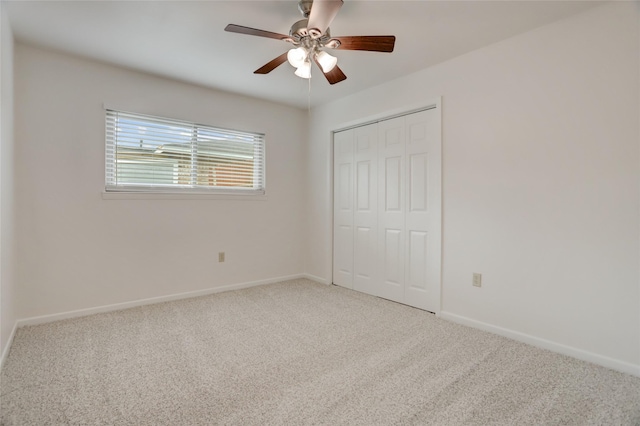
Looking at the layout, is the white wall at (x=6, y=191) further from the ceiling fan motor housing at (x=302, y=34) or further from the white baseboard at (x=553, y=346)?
the white baseboard at (x=553, y=346)

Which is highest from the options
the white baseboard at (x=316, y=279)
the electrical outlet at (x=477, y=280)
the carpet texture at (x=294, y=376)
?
the electrical outlet at (x=477, y=280)

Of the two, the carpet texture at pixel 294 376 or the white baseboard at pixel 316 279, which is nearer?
the carpet texture at pixel 294 376

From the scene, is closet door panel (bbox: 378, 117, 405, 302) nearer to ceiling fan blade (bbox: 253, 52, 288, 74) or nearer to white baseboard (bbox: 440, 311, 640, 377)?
white baseboard (bbox: 440, 311, 640, 377)

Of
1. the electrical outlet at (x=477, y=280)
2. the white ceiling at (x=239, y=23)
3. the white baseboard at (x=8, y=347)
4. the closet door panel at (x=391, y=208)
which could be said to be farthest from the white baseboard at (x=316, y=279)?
the white baseboard at (x=8, y=347)

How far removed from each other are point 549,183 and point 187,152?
3.41 m

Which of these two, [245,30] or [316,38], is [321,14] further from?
[245,30]

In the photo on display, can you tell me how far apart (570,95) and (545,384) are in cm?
190

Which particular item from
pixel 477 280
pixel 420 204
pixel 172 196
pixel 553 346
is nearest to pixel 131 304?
pixel 172 196

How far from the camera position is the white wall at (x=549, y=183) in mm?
2006

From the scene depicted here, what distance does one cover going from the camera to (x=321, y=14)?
68.6 inches

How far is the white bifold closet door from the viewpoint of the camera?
303cm

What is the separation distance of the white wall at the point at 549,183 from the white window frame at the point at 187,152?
6.73 feet

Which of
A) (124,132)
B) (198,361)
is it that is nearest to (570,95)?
(198,361)

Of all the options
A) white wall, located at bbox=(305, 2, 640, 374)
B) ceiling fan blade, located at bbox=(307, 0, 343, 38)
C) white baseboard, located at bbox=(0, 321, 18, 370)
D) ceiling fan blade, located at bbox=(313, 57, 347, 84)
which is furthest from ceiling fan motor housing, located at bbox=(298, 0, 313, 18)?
white baseboard, located at bbox=(0, 321, 18, 370)
